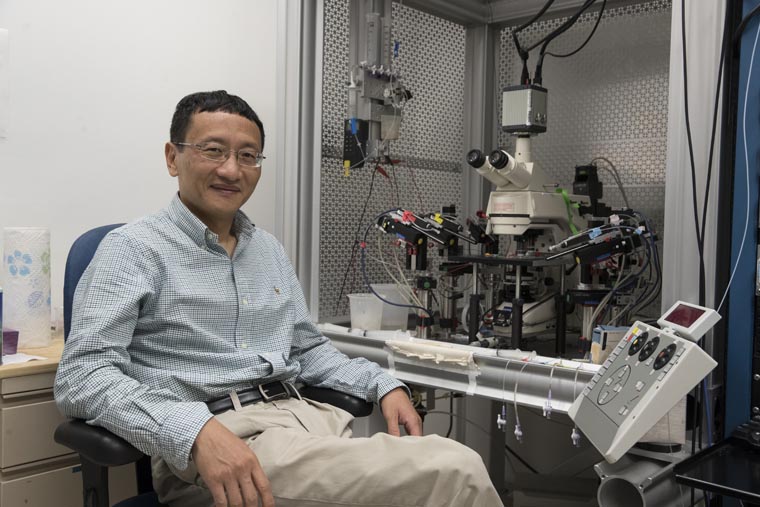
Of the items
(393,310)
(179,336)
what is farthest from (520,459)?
(179,336)

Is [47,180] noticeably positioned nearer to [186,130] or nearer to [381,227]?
[186,130]

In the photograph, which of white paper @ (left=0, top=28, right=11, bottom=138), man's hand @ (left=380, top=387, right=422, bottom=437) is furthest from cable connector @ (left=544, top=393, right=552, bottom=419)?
white paper @ (left=0, top=28, right=11, bottom=138)

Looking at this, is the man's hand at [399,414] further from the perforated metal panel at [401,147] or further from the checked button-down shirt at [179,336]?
the perforated metal panel at [401,147]

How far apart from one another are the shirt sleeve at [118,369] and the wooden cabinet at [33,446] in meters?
0.31

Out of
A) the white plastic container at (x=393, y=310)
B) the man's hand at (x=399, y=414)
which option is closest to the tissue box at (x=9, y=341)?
the man's hand at (x=399, y=414)

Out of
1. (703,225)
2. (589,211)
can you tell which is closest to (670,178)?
(703,225)

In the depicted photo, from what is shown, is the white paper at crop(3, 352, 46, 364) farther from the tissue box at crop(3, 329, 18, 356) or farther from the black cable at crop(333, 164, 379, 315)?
the black cable at crop(333, 164, 379, 315)

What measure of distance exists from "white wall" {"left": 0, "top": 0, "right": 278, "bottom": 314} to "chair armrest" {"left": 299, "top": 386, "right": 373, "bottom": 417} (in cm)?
92

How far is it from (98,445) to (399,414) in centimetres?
67

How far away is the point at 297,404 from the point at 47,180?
3.45 feet

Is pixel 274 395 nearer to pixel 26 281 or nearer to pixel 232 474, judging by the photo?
pixel 232 474

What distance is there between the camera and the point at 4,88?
6.25ft

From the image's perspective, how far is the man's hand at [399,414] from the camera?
5.23 ft

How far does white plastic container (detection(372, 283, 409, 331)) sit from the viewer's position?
2.30 meters
